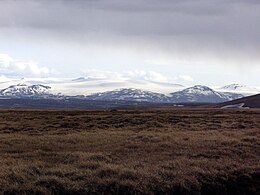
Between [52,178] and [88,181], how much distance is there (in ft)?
4.22

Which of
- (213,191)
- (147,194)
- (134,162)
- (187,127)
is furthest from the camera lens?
(187,127)

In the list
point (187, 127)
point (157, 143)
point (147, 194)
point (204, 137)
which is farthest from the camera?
point (187, 127)

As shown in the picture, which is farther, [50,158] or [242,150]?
[242,150]

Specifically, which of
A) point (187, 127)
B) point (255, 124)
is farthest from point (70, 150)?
point (255, 124)

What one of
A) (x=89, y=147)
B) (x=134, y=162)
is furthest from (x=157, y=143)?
(x=134, y=162)

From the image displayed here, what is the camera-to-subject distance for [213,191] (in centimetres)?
1636

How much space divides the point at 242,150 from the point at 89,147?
26.3 feet

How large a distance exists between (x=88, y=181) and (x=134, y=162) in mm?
3342

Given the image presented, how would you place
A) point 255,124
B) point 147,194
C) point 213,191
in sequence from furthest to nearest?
point 255,124 < point 213,191 < point 147,194

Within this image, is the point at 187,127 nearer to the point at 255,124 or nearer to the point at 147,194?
the point at 255,124

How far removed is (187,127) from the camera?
35500mm

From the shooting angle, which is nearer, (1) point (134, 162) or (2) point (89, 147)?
(1) point (134, 162)

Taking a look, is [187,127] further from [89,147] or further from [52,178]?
[52,178]

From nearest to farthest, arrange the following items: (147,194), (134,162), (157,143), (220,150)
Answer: (147,194)
(134,162)
(220,150)
(157,143)
